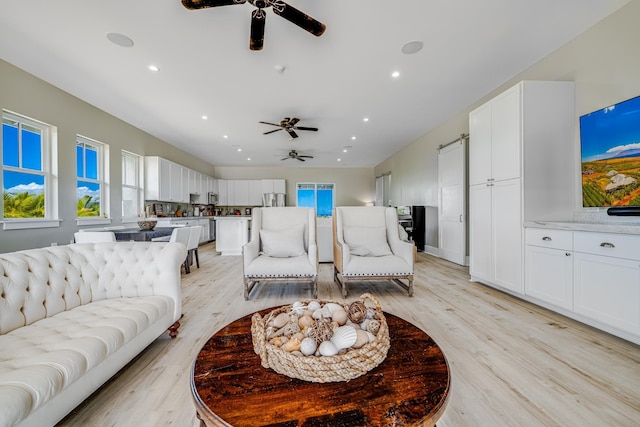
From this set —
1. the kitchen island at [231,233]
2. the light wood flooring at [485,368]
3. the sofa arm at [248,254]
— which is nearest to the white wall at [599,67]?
the light wood flooring at [485,368]

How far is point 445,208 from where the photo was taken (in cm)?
520

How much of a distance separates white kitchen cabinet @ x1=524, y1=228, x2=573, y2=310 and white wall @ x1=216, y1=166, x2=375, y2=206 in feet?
25.3

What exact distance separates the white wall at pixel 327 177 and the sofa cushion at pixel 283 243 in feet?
22.8

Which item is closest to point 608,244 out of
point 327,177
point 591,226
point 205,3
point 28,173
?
point 591,226

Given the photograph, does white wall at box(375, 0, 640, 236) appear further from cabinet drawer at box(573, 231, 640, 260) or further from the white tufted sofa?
the white tufted sofa

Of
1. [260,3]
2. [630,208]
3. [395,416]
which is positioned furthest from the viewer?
[630,208]

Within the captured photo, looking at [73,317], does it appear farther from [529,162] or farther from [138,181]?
[138,181]

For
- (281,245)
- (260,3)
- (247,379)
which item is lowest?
(247,379)

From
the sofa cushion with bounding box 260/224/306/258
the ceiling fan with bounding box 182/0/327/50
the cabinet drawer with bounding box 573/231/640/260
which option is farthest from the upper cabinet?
the cabinet drawer with bounding box 573/231/640/260

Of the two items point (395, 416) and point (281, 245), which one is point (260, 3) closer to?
point (281, 245)

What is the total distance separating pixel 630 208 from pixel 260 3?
11.2 ft

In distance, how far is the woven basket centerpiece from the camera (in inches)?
36.2

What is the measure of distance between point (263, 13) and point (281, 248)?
2.27 meters

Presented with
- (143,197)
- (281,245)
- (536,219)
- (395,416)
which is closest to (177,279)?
(281,245)
